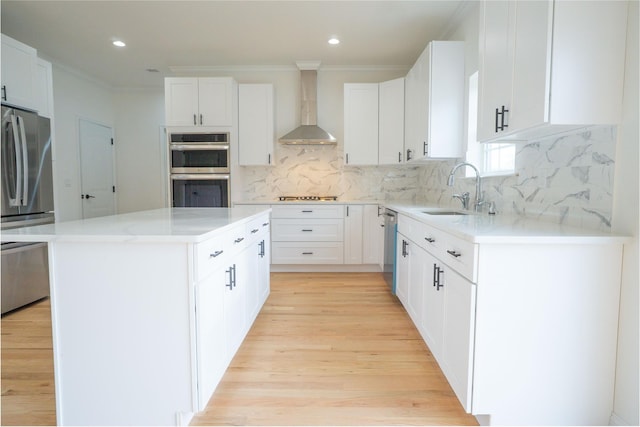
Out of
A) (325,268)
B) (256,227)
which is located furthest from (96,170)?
(256,227)

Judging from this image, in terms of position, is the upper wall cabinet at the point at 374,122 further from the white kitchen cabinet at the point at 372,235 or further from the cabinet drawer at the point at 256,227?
the cabinet drawer at the point at 256,227

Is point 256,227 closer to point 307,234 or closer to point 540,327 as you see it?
point 307,234

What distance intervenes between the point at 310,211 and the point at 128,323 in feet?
9.33

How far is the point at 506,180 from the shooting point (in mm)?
2389

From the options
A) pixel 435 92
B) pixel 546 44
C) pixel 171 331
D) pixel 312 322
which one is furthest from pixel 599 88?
pixel 312 322

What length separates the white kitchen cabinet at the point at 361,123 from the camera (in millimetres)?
4184

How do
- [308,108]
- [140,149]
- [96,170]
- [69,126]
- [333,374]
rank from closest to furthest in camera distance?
1. [333,374]
2. [308,108]
3. [69,126]
4. [96,170]
5. [140,149]

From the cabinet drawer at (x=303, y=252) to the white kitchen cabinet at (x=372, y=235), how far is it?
0.33 m

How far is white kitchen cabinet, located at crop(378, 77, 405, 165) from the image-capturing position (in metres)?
4.09

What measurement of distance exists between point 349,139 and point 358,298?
2044mm

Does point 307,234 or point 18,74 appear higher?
point 18,74

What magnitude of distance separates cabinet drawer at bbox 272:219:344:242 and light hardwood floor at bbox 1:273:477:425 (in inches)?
47.9

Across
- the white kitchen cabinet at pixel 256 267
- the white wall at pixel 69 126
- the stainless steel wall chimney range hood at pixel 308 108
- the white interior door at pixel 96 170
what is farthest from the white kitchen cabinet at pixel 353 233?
the white interior door at pixel 96 170

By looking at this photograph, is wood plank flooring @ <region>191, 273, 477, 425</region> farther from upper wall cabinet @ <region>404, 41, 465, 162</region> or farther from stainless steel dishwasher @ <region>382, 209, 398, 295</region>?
upper wall cabinet @ <region>404, 41, 465, 162</region>
